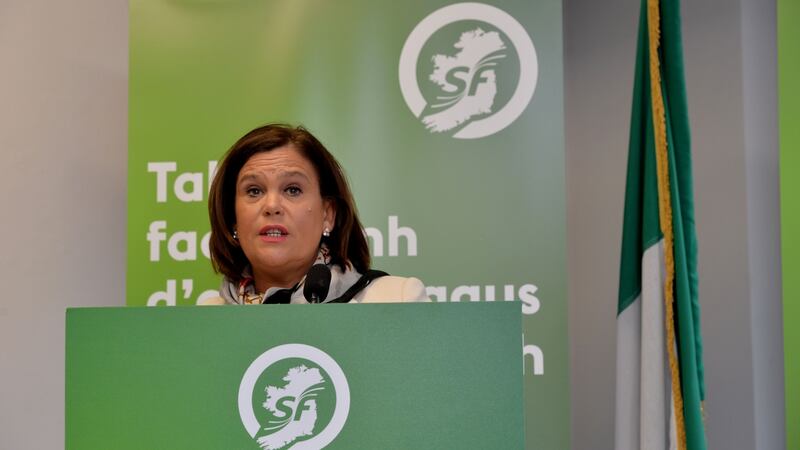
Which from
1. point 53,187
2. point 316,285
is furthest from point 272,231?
point 53,187

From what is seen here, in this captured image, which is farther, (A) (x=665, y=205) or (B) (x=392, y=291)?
(A) (x=665, y=205)

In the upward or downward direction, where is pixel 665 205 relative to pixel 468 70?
downward

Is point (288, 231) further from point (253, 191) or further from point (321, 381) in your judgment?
point (321, 381)

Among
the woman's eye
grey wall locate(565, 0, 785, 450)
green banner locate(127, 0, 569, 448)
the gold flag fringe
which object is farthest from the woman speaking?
grey wall locate(565, 0, 785, 450)

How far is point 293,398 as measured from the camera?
1.17 meters

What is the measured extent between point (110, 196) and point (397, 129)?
135 centimetres

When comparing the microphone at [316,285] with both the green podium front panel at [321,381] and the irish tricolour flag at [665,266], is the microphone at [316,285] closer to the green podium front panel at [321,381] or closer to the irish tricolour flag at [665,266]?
the green podium front panel at [321,381]

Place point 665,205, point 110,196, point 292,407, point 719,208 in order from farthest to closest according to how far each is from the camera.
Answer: point 110,196
point 719,208
point 665,205
point 292,407

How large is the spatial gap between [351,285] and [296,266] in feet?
0.43

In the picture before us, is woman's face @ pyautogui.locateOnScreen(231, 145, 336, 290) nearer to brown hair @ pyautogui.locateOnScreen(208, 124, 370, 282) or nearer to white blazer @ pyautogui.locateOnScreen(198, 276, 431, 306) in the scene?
brown hair @ pyautogui.locateOnScreen(208, 124, 370, 282)

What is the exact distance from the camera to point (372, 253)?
99.4 inches

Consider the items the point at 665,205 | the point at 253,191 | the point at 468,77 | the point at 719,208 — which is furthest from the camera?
the point at 719,208

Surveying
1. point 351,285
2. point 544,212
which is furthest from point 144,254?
point 544,212

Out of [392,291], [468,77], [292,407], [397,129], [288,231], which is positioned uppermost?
[468,77]
